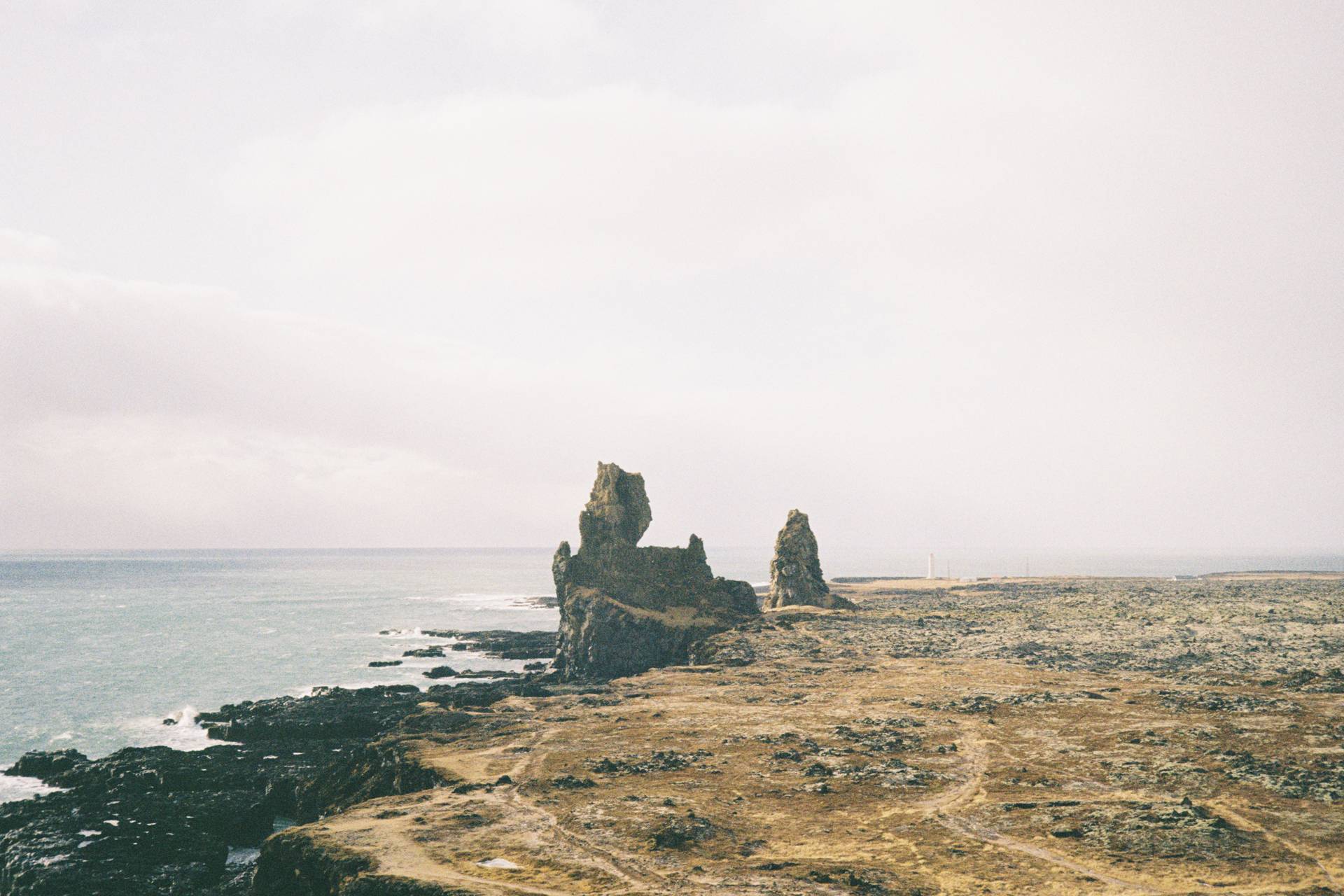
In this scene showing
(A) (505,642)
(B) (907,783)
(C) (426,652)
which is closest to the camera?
(B) (907,783)

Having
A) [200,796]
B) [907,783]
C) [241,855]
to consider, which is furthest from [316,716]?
[907,783]

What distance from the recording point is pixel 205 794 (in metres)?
47.8

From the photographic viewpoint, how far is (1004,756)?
144 feet

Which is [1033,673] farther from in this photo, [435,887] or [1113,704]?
[435,887]

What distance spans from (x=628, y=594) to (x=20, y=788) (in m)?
61.3

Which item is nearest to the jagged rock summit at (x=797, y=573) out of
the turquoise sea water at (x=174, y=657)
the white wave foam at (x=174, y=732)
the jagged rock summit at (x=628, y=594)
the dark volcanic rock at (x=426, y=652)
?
the jagged rock summit at (x=628, y=594)

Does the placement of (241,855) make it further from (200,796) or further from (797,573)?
(797,573)

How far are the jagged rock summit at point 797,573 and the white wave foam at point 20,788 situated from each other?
88098 mm

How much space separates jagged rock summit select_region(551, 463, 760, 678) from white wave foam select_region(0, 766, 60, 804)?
49.8 metres

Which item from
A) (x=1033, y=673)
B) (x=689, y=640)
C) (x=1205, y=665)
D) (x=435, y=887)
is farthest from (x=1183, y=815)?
(x=689, y=640)

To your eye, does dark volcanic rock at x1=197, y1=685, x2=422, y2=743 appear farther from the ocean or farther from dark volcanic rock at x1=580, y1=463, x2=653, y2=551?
dark volcanic rock at x1=580, y1=463, x2=653, y2=551

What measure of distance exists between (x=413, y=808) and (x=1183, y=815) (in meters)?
34.1

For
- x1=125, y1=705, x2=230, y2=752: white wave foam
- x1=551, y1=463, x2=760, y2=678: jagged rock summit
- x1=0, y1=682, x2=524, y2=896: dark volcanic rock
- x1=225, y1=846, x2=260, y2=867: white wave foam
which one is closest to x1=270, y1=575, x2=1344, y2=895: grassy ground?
x1=0, y1=682, x2=524, y2=896: dark volcanic rock

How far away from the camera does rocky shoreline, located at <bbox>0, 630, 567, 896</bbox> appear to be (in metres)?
36.6
